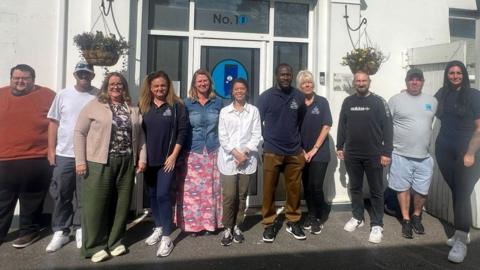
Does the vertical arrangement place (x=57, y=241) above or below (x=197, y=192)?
below

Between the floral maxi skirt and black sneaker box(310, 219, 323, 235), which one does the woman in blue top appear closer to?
black sneaker box(310, 219, 323, 235)

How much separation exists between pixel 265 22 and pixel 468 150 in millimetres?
3008

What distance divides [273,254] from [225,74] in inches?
98.7

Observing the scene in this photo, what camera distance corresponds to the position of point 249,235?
4.44 metres

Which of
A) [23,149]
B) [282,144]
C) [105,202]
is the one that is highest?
[282,144]

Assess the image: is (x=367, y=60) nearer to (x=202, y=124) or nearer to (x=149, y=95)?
(x=202, y=124)

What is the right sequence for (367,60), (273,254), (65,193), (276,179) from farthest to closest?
1. (367,60)
2. (276,179)
3. (65,193)
4. (273,254)

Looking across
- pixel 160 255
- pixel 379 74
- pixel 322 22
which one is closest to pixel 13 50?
pixel 160 255

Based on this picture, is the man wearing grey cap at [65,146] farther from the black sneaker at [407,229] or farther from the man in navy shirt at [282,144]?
the black sneaker at [407,229]

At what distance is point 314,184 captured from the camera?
14.9 ft

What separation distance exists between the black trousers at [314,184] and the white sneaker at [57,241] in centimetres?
267

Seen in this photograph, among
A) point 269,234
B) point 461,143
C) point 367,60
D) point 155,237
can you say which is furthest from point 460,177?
point 155,237

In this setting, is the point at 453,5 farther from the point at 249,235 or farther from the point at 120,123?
the point at 120,123

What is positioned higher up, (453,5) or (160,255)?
(453,5)
